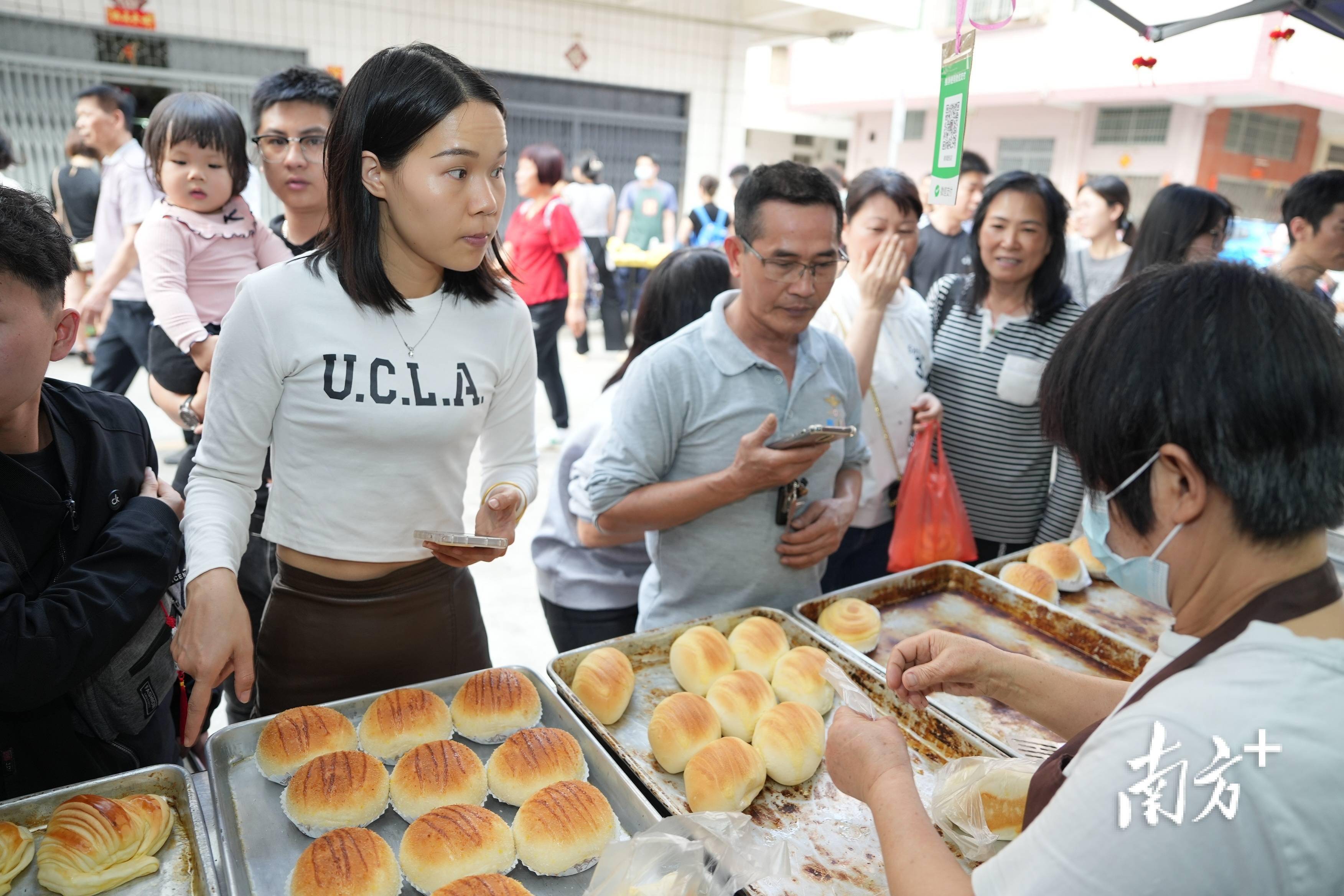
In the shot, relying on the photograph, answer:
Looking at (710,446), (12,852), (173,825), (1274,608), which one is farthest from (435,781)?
(1274,608)

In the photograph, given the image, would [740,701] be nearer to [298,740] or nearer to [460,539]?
[460,539]

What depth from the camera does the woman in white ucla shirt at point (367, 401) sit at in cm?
133

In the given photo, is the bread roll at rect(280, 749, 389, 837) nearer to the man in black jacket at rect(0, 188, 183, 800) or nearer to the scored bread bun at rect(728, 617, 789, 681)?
the man in black jacket at rect(0, 188, 183, 800)

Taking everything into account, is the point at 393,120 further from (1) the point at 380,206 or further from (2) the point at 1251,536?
(2) the point at 1251,536

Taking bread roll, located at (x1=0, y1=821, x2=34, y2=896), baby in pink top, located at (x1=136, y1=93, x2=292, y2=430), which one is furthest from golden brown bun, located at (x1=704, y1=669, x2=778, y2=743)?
baby in pink top, located at (x1=136, y1=93, x2=292, y2=430)

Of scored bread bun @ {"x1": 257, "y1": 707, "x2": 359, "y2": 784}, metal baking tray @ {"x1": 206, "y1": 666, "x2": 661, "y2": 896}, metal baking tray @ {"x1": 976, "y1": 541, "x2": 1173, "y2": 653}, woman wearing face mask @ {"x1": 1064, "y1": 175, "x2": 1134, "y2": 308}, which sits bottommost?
metal baking tray @ {"x1": 976, "y1": 541, "x2": 1173, "y2": 653}

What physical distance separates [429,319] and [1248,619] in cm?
126

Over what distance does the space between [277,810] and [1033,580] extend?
184 centimetres

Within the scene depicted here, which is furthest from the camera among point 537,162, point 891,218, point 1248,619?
point 537,162

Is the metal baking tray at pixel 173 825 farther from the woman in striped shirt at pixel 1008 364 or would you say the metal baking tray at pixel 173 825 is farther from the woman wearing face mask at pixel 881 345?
the woman in striped shirt at pixel 1008 364

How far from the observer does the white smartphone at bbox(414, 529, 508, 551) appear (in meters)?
1.34

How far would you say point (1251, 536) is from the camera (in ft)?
2.62

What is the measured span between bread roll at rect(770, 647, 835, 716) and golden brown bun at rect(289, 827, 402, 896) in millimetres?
792

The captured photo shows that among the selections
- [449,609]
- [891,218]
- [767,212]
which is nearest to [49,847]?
[449,609]
